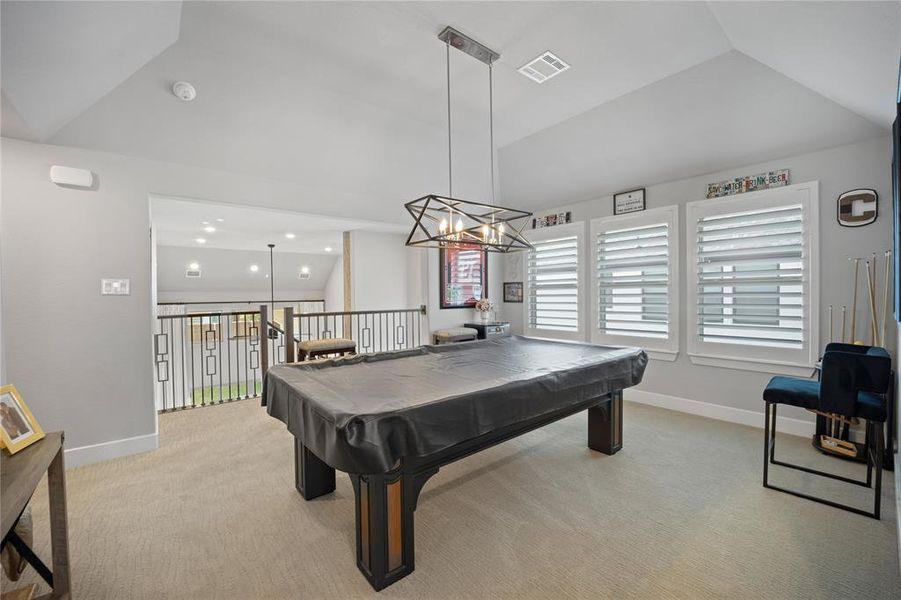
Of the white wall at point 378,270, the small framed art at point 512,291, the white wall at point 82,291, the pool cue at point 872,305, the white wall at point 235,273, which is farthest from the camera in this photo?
the white wall at point 235,273

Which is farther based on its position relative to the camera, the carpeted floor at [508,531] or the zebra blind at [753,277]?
the zebra blind at [753,277]

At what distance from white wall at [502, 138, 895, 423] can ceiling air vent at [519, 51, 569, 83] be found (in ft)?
5.79

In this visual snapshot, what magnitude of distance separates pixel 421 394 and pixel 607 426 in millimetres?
1867

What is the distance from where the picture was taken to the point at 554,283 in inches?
205

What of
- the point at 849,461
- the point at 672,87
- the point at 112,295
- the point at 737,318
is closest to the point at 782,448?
the point at 849,461

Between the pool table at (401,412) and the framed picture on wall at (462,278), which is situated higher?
the framed picture on wall at (462,278)

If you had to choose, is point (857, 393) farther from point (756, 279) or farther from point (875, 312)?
point (756, 279)

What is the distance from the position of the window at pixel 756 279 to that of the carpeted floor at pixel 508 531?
2.83 ft

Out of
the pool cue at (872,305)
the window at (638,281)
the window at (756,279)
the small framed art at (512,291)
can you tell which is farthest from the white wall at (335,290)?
the pool cue at (872,305)

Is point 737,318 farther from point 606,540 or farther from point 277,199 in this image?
point 277,199

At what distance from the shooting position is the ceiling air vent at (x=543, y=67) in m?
3.11

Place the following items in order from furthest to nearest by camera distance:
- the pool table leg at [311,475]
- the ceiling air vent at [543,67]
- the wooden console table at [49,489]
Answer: the ceiling air vent at [543,67], the pool table leg at [311,475], the wooden console table at [49,489]

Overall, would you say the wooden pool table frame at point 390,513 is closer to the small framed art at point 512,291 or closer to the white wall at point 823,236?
the white wall at point 823,236

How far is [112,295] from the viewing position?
9.84 ft
